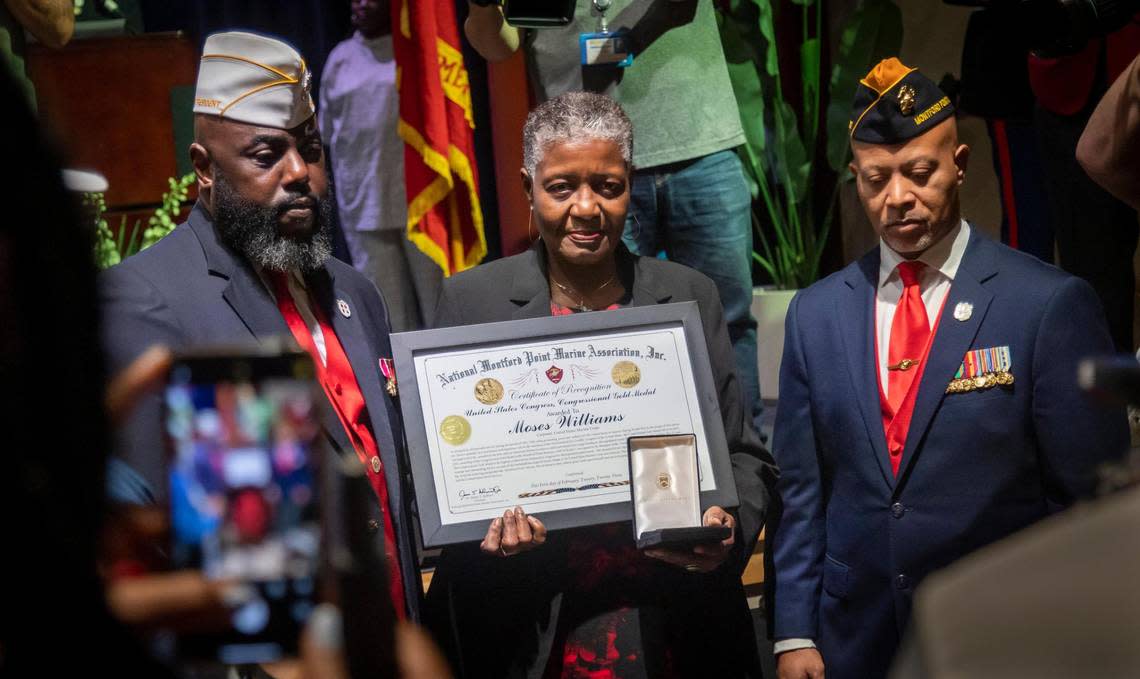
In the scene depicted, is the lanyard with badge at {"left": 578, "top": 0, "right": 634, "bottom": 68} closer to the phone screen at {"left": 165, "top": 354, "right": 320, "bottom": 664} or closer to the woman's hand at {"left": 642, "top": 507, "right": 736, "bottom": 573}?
the woman's hand at {"left": 642, "top": 507, "right": 736, "bottom": 573}

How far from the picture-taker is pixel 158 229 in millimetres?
3762

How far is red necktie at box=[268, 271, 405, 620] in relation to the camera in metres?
1.93

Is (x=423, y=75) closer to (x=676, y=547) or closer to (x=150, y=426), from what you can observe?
(x=676, y=547)

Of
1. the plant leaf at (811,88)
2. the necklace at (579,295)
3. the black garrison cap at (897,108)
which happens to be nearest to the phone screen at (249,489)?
the necklace at (579,295)

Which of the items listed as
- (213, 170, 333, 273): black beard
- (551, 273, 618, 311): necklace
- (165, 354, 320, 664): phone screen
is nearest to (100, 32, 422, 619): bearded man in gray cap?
(213, 170, 333, 273): black beard

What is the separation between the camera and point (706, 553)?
6.33 feet

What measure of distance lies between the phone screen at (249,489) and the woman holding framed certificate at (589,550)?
1178 millimetres

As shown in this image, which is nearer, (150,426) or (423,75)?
(150,426)

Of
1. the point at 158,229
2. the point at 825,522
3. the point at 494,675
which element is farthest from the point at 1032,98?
the point at 158,229

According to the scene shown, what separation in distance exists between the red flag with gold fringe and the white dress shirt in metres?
→ 2.15

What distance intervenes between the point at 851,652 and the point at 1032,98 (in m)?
2.05

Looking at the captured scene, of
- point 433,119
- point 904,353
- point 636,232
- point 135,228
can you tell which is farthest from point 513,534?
point 135,228

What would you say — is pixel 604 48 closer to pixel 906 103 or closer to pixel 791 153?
pixel 906 103

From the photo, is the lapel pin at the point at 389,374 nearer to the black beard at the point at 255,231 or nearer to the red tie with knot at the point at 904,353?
the black beard at the point at 255,231
